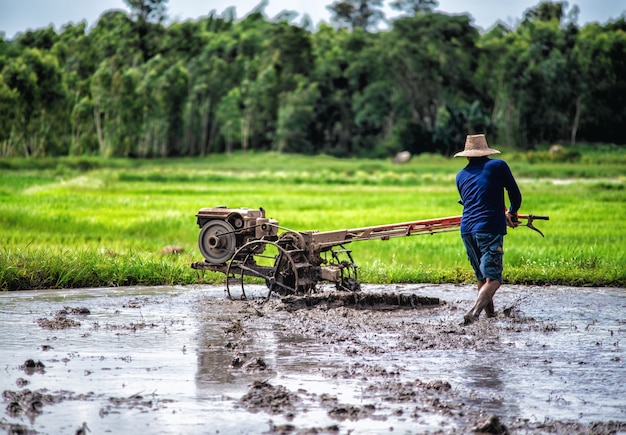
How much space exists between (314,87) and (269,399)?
5783 centimetres

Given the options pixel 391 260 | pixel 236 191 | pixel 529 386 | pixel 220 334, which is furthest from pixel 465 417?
pixel 236 191

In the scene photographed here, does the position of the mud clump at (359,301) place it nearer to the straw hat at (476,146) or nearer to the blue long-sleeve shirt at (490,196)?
the blue long-sleeve shirt at (490,196)

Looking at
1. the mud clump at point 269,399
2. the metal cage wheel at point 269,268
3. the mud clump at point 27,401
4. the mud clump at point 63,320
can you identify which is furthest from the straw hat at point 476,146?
the mud clump at point 27,401

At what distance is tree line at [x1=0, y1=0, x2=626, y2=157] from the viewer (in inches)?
1991

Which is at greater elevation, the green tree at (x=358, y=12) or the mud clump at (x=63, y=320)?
the green tree at (x=358, y=12)

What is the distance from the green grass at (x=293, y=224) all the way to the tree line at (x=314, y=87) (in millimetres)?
7489

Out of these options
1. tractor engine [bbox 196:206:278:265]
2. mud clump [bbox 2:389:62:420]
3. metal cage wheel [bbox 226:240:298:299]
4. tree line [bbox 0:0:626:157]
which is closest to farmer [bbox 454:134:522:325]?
metal cage wheel [bbox 226:240:298:299]

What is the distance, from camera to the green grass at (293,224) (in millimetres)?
10492

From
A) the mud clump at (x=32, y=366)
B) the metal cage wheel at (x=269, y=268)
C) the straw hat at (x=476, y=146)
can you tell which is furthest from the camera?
the metal cage wheel at (x=269, y=268)

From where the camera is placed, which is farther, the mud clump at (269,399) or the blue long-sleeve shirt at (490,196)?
the blue long-sleeve shirt at (490,196)

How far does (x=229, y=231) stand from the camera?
28.4 ft

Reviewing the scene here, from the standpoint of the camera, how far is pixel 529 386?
5.59 m

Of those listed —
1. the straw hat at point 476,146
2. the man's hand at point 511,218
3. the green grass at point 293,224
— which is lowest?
the green grass at point 293,224

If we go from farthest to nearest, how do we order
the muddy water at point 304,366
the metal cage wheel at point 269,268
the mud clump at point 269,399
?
1. the metal cage wheel at point 269,268
2. the mud clump at point 269,399
3. the muddy water at point 304,366
